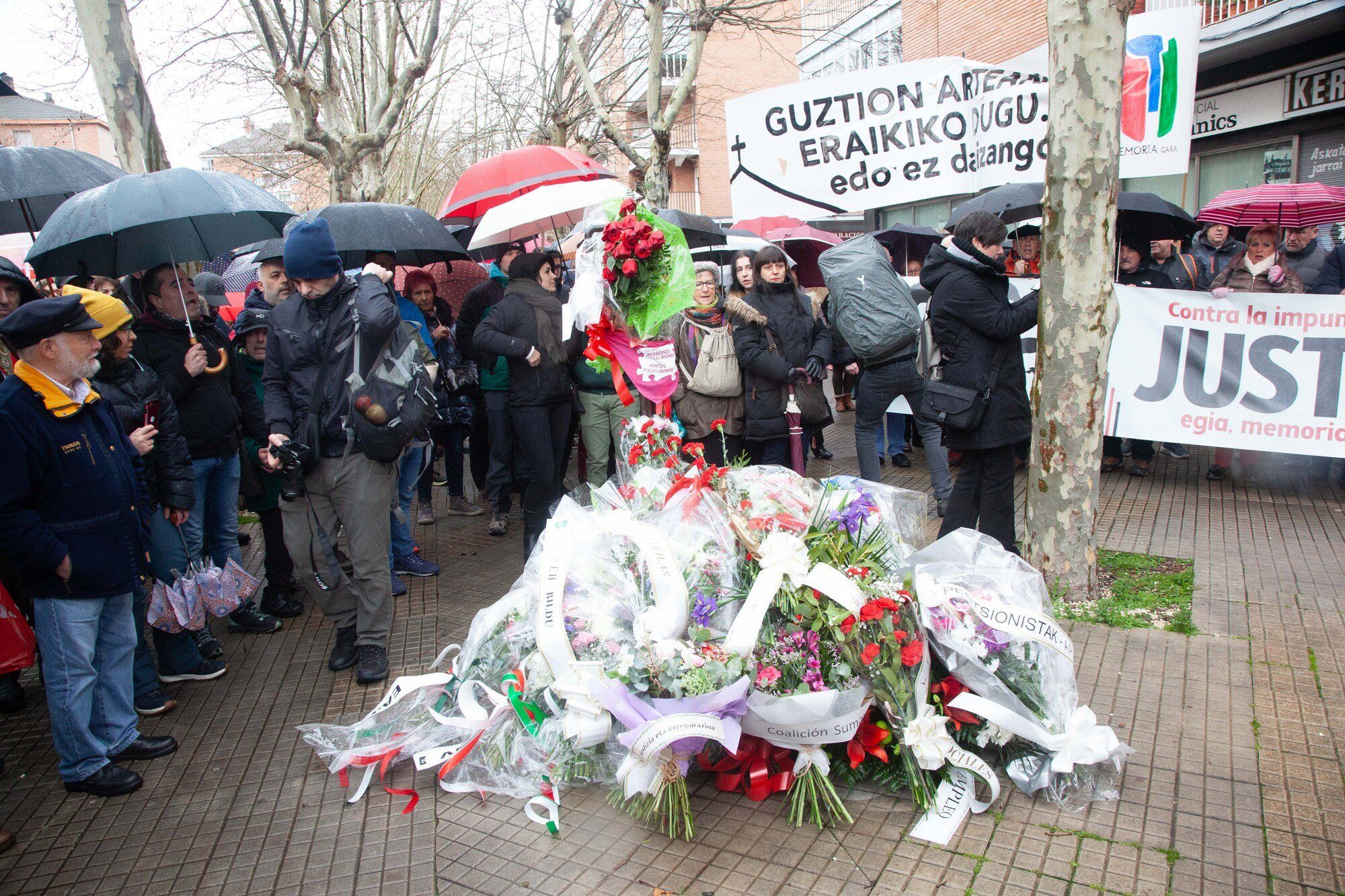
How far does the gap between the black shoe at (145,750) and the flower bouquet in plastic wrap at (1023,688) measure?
3290 millimetres

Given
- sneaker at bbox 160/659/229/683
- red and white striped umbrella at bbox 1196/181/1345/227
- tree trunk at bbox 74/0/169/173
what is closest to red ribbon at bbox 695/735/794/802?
sneaker at bbox 160/659/229/683

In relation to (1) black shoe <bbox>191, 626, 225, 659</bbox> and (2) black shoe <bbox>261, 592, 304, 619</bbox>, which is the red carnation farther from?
(2) black shoe <bbox>261, 592, 304, 619</bbox>

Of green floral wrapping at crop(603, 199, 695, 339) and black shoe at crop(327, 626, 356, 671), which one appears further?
black shoe at crop(327, 626, 356, 671)

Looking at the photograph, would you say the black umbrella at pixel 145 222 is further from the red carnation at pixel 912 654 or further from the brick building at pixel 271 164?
the brick building at pixel 271 164

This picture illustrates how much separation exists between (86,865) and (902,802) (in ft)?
9.66

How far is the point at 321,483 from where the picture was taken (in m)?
4.31

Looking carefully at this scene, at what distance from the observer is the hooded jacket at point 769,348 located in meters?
5.58

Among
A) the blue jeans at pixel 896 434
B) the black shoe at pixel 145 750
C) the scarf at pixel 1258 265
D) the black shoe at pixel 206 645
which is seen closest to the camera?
the black shoe at pixel 145 750

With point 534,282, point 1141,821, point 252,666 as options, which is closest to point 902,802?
point 1141,821

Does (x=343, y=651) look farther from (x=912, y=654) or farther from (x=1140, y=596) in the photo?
(x=1140, y=596)

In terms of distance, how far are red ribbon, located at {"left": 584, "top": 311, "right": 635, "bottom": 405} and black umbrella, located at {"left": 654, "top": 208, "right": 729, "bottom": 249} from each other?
13.0ft

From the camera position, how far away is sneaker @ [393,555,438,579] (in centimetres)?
600

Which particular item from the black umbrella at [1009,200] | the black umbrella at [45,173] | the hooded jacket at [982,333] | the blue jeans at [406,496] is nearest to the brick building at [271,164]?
the black umbrella at [45,173]

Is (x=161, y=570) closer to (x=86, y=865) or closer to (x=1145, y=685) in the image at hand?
(x=86, y=865)
